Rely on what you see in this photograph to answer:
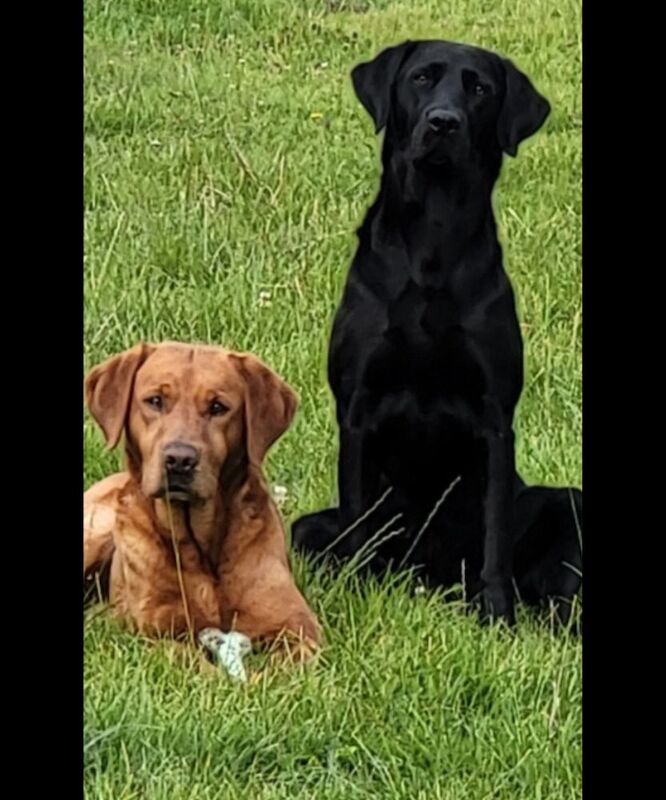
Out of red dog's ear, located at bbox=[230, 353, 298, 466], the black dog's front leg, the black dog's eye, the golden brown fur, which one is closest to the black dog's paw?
the black dog's front leg

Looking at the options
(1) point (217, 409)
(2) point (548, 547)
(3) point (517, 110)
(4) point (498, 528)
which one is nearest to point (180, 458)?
(1) point (217, 409)

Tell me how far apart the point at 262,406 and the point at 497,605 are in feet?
2.06

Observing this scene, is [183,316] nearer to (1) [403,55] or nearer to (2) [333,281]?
(2) [333,281]

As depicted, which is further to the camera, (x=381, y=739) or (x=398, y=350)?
(x=398, y=350)

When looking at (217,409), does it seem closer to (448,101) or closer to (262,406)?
(262,406)

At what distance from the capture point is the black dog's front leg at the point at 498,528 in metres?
4.05

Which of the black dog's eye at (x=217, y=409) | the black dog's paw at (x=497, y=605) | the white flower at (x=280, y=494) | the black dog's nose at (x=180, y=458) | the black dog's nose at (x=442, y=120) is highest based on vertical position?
the black dog's nose at (x=442, y=120)

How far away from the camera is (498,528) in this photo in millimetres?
4070

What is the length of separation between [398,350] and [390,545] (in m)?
0.40

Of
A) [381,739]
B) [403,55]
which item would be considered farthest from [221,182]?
[381,739]

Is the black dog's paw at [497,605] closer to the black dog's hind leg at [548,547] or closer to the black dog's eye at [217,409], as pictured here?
the black dog's hind leg at [548,547]

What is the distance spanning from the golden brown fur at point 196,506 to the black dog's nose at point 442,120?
56cm

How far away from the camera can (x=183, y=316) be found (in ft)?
13.4

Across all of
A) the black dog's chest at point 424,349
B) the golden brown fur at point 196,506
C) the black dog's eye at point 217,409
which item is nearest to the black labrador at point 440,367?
the black dog's chest at point 424,349
